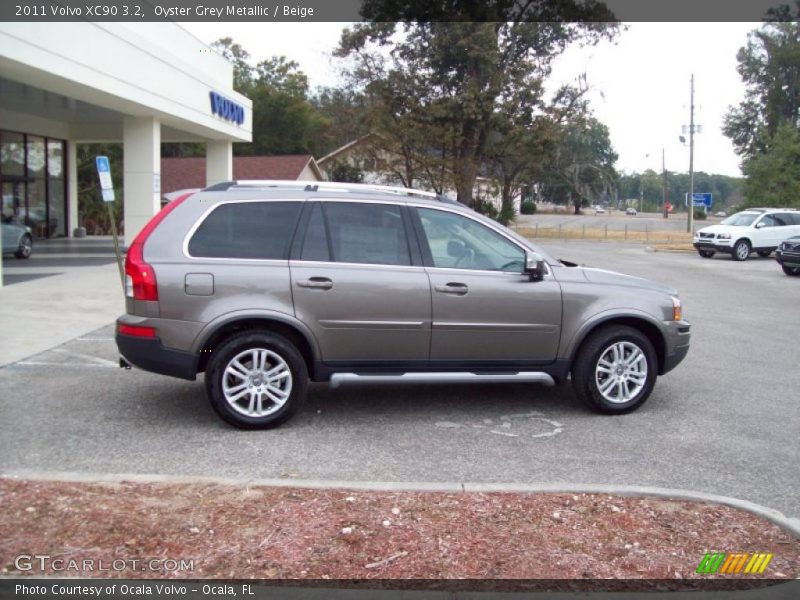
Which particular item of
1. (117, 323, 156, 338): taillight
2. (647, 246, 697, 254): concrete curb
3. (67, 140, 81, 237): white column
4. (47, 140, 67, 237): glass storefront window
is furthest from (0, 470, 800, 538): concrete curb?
→ (647, 246, 697, 254): concrete curb

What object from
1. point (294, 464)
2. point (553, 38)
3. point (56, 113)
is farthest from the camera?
point (553, 38)

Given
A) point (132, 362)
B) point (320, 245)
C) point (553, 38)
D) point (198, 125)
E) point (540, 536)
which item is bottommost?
point (540, 536)

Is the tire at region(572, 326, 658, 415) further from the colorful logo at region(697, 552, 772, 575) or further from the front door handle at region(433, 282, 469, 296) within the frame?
the colorful logo at region(697, 552, 772, 575)

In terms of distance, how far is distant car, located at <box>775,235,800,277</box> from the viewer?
70.3 feet

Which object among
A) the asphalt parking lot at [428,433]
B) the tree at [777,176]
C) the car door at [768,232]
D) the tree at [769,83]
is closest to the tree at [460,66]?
the tree at [777,176]

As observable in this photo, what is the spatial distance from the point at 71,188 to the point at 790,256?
2494 cm

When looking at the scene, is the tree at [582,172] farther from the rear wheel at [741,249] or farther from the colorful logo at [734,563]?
the colorful logo at [734,563]

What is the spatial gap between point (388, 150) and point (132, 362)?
3847 centimetres

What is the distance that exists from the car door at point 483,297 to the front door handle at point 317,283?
84 centimetres

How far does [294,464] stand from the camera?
5316 millimetres

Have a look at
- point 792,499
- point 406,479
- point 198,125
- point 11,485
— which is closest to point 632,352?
point 792,499

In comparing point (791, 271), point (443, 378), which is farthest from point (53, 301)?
point (791, 271)

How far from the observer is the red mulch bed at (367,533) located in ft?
12.6

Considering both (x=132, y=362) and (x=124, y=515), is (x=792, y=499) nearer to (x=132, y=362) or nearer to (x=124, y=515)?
(x=124, y=515)
